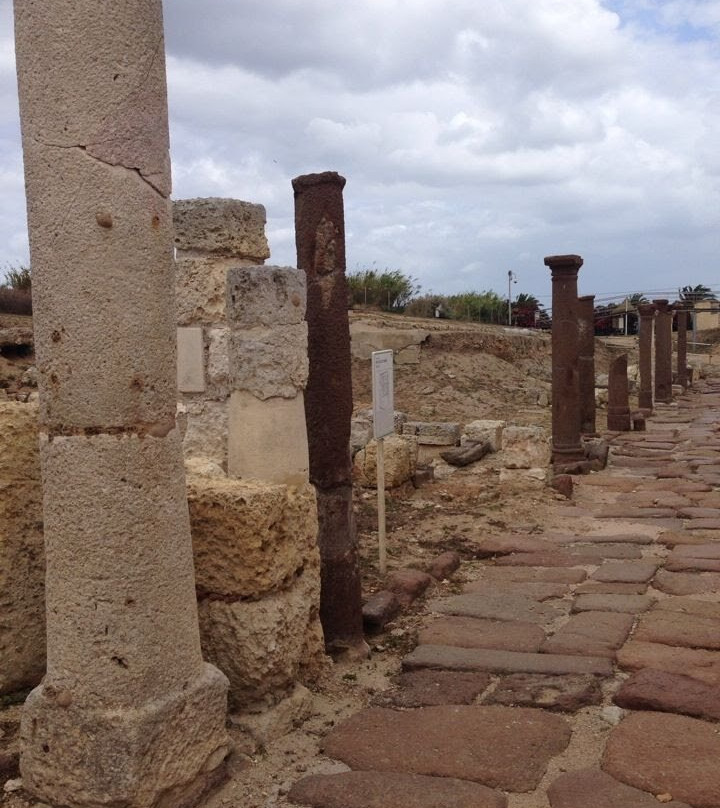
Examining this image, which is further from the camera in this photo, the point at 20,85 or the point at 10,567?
the point at 10,567

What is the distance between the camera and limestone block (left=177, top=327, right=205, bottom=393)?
18.1ft

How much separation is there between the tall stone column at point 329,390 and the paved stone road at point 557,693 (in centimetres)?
48

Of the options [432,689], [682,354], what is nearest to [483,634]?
[432,689]

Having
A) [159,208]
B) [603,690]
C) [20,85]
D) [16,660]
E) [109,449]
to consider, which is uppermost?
[20,85]

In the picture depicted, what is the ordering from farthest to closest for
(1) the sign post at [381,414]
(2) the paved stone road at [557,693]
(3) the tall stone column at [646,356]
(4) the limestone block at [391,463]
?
(3) the tall stone column at [646,356]
(4) the limestone block at [391,463]
(1) the sign post at [381,414]
(2) the paved stone road at [557,693]

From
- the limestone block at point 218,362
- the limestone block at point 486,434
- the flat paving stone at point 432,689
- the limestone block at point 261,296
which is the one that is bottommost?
the flat paving stone at point 432,689

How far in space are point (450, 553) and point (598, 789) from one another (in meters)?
3.59

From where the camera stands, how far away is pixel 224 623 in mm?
3910

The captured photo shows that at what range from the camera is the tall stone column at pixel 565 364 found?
11523 millimetres

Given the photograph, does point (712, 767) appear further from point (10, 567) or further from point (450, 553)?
point (450, 553)

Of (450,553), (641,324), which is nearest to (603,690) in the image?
(450,553)

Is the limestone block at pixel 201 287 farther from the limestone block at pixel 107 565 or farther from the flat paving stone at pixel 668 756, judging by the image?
the flat paving stone at pixel 668 756

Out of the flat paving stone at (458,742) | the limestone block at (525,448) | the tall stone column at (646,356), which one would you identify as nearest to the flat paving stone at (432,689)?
the flat paving stone at (458,742)

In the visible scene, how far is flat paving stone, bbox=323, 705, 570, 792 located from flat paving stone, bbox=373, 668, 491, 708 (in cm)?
12
